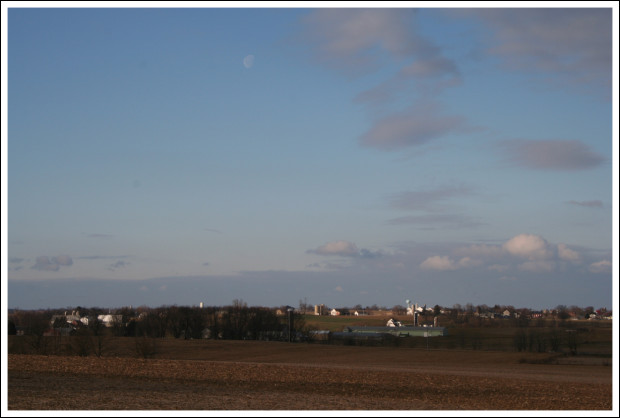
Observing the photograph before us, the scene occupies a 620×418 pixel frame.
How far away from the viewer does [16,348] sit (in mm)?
57781

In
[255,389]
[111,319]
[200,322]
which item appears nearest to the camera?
[255,389]

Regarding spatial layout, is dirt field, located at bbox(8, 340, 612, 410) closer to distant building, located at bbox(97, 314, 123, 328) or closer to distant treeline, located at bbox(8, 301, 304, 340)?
distant treeline, located at bbox(8, 301, 304, 340)

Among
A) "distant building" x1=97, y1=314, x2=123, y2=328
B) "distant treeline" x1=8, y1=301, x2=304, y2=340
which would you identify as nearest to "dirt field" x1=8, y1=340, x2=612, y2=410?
"distant treeline" x1=8, y1=301, x2=304, y2=340

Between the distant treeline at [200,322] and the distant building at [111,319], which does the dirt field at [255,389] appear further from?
the distant building at [111,319]

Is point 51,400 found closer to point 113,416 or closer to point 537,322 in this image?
point 113,416

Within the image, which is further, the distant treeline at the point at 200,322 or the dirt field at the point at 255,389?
Result: the distant treeline at the point at 200,322

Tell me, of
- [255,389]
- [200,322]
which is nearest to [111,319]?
[200,322]

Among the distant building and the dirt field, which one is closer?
the dirt field

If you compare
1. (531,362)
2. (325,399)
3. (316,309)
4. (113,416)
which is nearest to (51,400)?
(113,416)

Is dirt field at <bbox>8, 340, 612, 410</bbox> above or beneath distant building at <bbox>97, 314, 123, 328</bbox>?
beneath

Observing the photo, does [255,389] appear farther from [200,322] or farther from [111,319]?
[200,322]

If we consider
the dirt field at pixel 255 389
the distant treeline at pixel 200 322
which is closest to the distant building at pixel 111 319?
the distant treeline at pixel 200 322

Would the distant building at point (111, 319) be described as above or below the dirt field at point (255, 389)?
above

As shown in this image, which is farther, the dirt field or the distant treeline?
the distant treeline
